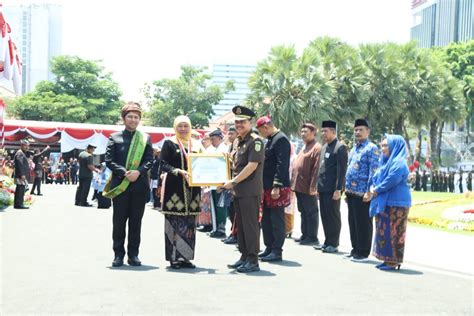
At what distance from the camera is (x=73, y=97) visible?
2554 inches

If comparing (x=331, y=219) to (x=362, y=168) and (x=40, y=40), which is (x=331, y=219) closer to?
(x=362, y=168)

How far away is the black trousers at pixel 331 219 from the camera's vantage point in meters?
9.98

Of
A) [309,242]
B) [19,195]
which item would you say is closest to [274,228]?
[309,242]

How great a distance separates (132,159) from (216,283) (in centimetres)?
200

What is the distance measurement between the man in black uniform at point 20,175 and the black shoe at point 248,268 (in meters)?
9.84

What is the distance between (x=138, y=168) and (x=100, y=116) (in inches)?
2344

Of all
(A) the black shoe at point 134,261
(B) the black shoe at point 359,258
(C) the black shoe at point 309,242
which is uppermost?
(A) the black shoe at point 134,261

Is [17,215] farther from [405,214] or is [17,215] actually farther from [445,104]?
[445,104]

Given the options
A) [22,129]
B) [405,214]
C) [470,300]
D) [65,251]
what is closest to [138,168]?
[65,251]

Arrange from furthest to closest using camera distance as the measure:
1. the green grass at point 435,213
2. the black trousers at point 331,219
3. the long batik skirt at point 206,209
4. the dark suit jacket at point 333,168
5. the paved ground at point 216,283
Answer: the green grass at point 435,213 → the long batik skirt at point 206,209 → the black trousers at point 331,219 → the dark suit jacket at point 333,168 → the paved ground at point 216,283

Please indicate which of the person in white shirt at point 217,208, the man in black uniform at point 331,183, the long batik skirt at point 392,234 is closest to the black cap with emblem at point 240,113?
the long batik skirt at point 392,234

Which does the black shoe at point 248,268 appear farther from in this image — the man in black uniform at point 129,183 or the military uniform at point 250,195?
the man in black uniform at point 129,183

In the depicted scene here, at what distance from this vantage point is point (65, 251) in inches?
356

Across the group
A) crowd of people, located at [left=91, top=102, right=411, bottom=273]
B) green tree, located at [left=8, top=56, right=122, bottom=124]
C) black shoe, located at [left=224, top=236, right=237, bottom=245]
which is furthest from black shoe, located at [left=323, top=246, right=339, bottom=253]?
green tree, located at [left=8, top=56, right=122, bottom=124]
